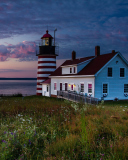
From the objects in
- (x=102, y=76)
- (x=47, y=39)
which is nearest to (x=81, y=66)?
(x=102, y=76)

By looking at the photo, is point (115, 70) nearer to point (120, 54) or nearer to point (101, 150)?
point (120, 54)

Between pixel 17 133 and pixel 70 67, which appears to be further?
pixel 70 67

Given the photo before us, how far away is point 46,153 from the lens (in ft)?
16.1

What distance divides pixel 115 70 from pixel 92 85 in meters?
4.32

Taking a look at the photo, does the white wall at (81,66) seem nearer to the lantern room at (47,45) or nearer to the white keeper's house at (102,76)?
the white keeper's house at (102,76)

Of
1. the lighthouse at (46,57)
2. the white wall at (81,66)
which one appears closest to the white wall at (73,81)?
the white wall at (81,66)

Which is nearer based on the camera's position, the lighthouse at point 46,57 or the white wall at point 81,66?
the white wall at point 81,66

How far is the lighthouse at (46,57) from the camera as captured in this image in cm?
3930

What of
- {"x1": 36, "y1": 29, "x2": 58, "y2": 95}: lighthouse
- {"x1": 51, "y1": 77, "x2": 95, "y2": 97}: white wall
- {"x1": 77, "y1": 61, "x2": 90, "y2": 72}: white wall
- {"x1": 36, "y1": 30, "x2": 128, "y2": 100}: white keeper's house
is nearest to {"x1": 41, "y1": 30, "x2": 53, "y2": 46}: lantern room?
{"x1": 36, "y1": 29, "x2": 58, "y2": 95}: lighthouse

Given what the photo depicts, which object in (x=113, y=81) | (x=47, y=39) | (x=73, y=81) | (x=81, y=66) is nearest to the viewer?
(x=113, y=81)

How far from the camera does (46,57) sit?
39.6 meters

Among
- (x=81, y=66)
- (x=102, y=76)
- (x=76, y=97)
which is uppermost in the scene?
(x=81, y=66)

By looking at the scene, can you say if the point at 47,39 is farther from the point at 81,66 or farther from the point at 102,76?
the point at 102,76

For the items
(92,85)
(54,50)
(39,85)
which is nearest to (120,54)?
(92,85)
